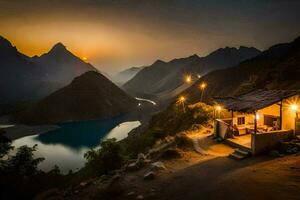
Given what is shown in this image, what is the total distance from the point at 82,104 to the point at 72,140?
1957 inches

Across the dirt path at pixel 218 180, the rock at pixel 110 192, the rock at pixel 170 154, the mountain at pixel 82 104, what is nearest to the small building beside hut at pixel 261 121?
the dirt path at pixel 218 180

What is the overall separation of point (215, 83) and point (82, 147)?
60587 mm

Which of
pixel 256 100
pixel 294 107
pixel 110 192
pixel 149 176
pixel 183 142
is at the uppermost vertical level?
pixel 256 100

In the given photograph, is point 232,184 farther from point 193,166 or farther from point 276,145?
point 276,145

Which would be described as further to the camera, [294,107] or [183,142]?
[183,142]

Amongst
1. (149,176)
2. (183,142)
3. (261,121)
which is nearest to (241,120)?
(261,121)

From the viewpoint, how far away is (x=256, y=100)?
20.7 metres

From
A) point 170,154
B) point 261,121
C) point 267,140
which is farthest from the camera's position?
point 261,121

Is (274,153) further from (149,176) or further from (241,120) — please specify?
(149,176)

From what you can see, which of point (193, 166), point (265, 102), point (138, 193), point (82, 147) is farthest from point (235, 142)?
point (82, 147)

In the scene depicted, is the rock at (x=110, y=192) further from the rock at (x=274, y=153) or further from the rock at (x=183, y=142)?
the rock at (x=274, y=153)

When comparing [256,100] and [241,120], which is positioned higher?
[256,100]

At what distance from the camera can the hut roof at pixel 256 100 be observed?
63.2 feet

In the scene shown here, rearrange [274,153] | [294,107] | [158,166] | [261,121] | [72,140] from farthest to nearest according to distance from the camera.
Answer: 1. [72,140]
2. [261,121]
3. [294,107]
4. [158,166]
5. [274,153]
